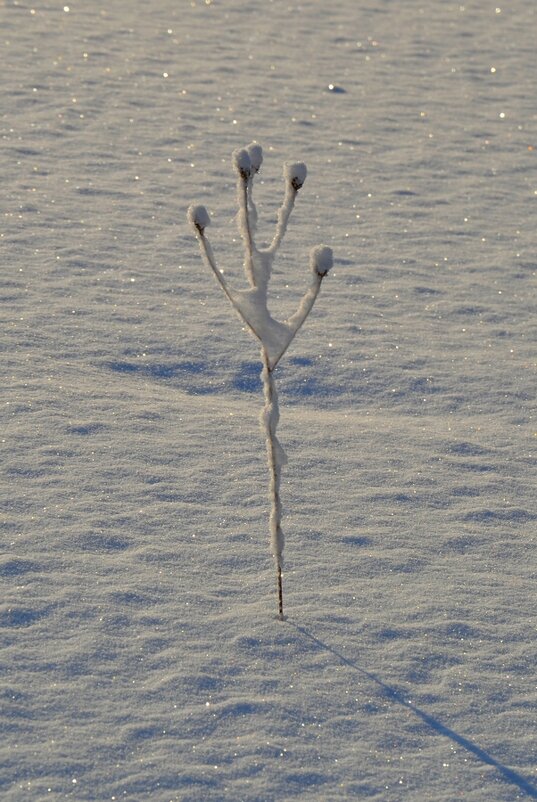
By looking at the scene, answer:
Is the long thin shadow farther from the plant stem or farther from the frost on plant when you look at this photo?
the frost on plant

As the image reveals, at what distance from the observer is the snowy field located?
3266mm

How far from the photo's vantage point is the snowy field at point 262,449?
3.27 meters

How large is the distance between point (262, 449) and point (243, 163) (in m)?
1.63

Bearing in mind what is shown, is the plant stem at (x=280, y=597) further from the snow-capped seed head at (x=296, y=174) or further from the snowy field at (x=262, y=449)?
the snow-capped seed head at (x=296, y=174)

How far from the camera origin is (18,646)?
138 inches

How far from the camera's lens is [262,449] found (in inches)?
186

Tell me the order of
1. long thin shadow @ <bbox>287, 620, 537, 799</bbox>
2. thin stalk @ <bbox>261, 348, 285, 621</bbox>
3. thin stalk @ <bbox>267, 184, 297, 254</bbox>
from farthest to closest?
thin stalk @ <bbox>261, 348, 285, 621</bbox> < thin stalk @ <bbox>267, 184, 297, 254</bbox> < long thin shadow @ <bbox>287, 620, 537, 799</bbox>

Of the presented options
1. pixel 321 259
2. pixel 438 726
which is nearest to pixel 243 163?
pixel 321 259

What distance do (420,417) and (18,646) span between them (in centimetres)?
215

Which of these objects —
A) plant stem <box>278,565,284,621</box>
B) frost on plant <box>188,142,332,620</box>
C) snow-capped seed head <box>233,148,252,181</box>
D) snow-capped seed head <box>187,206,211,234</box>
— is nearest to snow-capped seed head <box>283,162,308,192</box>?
frost on plant <box>188,142,332,620</box>

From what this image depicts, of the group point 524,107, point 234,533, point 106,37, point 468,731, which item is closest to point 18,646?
point 234,533

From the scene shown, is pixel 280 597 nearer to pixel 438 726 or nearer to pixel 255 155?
pixel 438 726

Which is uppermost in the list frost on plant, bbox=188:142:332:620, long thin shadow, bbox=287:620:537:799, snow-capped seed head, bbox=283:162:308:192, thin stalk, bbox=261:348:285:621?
snow-capped seed head, bbox=283:162:308:192

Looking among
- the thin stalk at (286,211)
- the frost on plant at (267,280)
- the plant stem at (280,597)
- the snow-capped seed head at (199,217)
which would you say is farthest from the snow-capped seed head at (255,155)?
the plant stem at (280,597)
